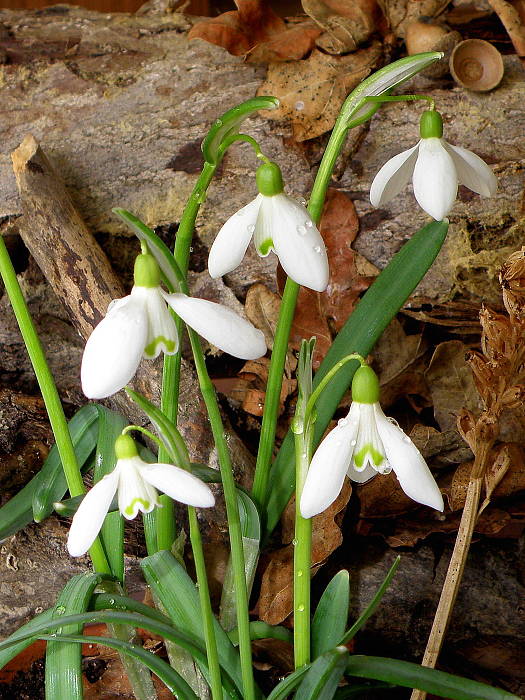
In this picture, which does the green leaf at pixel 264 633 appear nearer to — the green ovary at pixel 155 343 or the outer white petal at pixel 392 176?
the green ovary at pixel 155 343

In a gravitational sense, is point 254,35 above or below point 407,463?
above

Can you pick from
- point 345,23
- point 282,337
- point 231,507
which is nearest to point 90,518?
point 231,507

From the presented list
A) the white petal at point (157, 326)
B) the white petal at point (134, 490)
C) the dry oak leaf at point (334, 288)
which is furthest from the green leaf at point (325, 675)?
the dry oak leaf at point (334, 288)

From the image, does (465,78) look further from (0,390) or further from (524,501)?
(0,390)

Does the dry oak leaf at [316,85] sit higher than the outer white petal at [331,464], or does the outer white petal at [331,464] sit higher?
the dry oak leaf at [316,85]

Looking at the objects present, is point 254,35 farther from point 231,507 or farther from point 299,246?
point 231,507

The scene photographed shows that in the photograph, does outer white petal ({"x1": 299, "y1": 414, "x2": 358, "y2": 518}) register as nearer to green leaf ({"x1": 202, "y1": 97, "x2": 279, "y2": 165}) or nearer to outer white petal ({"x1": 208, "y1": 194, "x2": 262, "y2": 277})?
outer white petal ({"x1": 208, "y1": 194, "x2": 262, "y2": 277})

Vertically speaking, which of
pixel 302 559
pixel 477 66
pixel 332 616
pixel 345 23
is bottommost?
pixel 332 616
